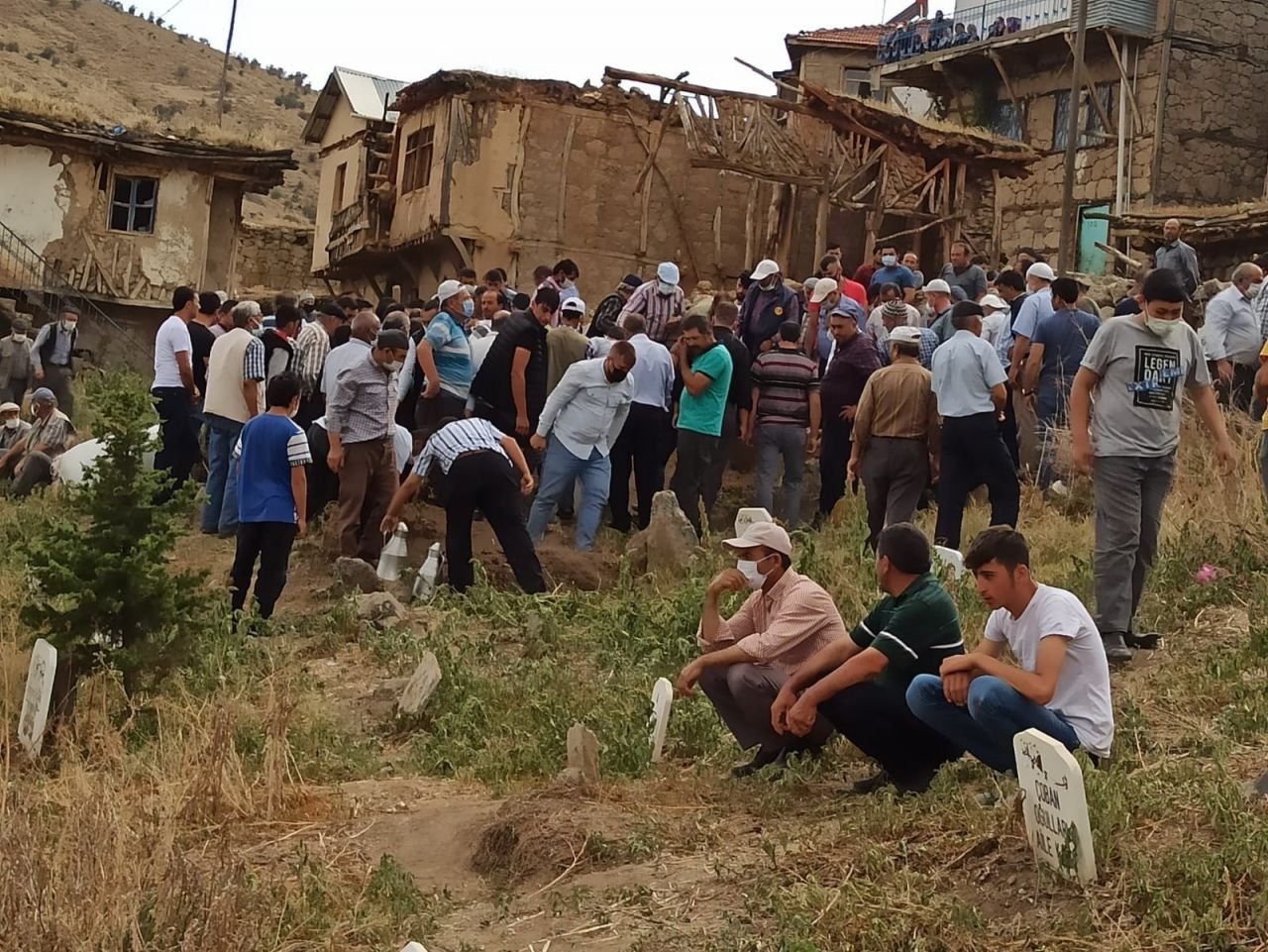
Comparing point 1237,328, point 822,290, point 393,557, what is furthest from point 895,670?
point 822,290

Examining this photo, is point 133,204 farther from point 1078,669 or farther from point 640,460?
point 1078,669

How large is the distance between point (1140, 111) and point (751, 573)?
2772 cm

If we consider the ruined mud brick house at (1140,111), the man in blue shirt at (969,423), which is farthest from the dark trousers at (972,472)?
the ruined mud brick house at (1140,111)

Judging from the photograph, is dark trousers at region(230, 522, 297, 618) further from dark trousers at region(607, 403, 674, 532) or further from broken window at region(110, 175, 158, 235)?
broken window at region(110, 175, 158, 235)

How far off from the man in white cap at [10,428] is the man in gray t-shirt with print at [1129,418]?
475 inches

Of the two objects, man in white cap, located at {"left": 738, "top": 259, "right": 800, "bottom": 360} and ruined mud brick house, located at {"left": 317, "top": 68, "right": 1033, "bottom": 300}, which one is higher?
ruined mud brick house, located at {"left": 317, "top": 68, "right": 1033, "bottom": 300}

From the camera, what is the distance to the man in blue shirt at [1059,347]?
12.3 meters

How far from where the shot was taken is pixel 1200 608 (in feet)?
30.4

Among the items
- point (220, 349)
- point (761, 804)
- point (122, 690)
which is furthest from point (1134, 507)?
point (220, 349)

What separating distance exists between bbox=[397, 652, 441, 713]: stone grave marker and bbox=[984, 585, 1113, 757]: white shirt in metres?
3.51

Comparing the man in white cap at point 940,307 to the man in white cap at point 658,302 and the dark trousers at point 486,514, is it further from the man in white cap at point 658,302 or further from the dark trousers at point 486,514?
the dark trousers at point 486,514

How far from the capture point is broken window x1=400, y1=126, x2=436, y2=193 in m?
27.1

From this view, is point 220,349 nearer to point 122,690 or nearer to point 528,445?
point 528,445

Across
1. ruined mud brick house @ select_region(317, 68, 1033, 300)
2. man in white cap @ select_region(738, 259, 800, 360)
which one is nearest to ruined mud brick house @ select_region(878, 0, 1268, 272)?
ruined mud brick house @ select_region(317, 68, 1033, 300)
